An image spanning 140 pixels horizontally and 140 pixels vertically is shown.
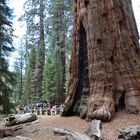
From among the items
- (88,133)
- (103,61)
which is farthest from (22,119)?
(88,133)

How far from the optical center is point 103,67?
9.75 meters

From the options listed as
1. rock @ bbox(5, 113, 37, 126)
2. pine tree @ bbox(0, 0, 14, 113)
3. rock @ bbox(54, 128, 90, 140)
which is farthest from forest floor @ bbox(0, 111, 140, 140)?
pine tree @ bbox(0, 0, 14, 113)

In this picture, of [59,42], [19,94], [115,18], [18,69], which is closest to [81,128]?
[115,18]

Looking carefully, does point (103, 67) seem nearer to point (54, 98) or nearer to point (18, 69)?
point (54, 98)

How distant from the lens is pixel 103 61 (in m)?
9.83

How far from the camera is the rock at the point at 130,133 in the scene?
24.6 feet

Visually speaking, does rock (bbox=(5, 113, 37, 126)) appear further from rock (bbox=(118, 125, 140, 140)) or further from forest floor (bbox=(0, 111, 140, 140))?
rock (bbox=(118, 125, 140, 140))

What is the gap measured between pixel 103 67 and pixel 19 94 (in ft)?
162

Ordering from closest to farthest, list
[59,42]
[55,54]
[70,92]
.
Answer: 1. [70,92]
2. [59,42]
3. [55,54]

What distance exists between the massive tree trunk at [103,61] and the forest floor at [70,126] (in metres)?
0.23

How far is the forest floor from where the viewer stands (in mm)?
8184

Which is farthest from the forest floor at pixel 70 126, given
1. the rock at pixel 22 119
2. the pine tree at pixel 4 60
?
the pine tree at pixel 4 60

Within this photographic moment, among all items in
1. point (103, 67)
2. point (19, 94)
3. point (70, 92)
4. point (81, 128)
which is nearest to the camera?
point (81, 128)

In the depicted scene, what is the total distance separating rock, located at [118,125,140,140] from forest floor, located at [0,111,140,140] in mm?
228
